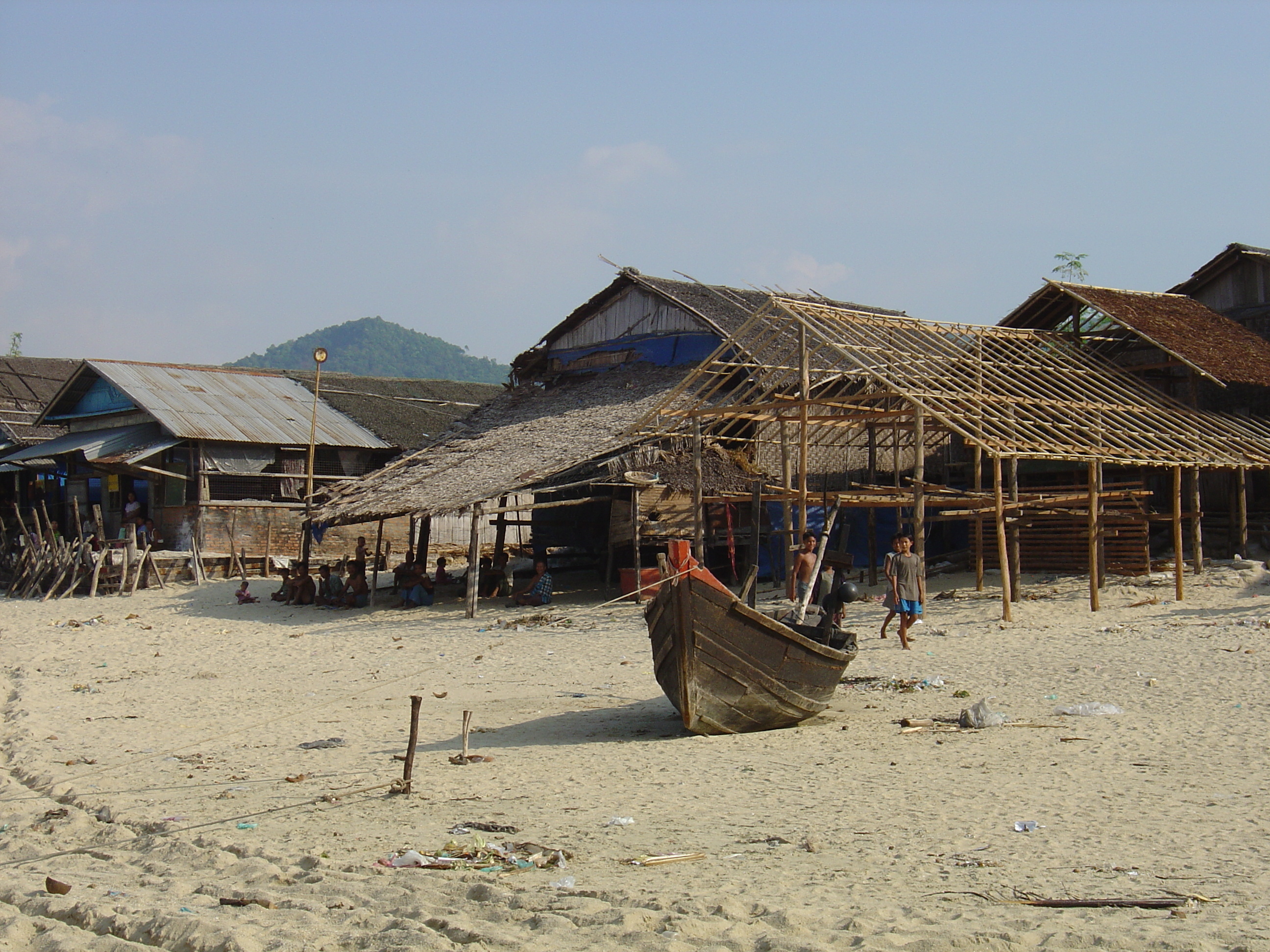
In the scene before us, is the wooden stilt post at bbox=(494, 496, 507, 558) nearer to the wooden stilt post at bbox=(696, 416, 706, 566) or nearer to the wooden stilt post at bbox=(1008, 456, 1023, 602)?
the wooden stilt post at bbox=(696, 416, 706, 566)

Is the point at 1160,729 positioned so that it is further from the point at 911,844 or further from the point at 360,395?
the point at 360,395

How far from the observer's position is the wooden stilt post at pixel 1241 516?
1894cm

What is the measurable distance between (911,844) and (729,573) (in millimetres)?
14189

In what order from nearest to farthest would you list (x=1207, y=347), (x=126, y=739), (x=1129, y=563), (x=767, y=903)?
(x=767, y=903) → (x=126, y=739) → (x=1129, y=563) → (x=1207, y=347)

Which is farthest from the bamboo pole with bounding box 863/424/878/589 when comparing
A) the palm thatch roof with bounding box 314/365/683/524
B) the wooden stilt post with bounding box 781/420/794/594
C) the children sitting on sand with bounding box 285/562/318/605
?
the children sitting on sand with bounding box 285/562/318/605

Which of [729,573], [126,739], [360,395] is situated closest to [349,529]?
[360,395]

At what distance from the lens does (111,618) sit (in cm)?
2011

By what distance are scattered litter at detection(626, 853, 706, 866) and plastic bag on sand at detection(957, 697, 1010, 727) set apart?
389 centimetres

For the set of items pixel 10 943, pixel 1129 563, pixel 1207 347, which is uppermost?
pixel 1207 347

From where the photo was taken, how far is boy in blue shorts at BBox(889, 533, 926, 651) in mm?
13203

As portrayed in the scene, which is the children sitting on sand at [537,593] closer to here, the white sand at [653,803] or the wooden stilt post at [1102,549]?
the white sand at [653,803]

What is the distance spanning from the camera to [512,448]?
854 inches

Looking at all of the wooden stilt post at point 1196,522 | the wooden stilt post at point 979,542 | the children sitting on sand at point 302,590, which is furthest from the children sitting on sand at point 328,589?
the wooden stilt post at point 1196,522

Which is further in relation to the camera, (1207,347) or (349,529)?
(349,529)
